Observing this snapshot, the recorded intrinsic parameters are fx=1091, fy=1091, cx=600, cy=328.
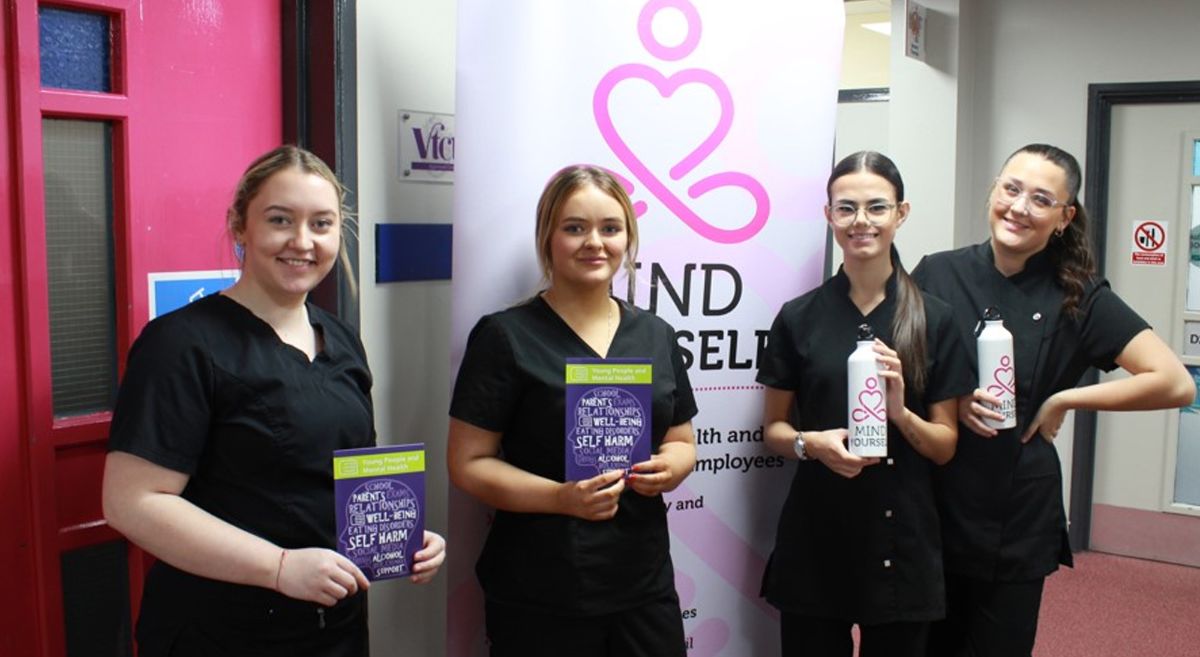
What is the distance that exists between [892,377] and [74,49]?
1519mm

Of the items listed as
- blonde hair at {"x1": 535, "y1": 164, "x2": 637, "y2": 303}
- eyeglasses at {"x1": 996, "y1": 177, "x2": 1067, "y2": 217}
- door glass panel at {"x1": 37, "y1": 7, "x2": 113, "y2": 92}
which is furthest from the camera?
eyeglasses at {"x1": 996, "y1": 177, "x2": 1067, "y2": 217}

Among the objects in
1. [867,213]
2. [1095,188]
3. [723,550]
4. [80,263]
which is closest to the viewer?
[80,263]

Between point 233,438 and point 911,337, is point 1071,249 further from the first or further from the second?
point 233,438

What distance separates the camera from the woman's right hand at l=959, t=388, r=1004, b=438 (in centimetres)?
215

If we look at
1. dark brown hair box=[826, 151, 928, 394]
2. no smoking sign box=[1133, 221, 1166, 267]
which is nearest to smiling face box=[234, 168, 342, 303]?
dark brown hair box=[826, 151, 928, 394]

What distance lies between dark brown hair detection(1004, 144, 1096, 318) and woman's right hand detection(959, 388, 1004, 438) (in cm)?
30

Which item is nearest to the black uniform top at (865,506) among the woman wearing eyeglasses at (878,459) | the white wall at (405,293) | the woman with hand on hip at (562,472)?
the woman wearing eyeglasses at (878,459)

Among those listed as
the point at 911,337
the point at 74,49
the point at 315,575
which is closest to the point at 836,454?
the point at 911,337

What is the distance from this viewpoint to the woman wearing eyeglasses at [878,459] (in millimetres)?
2164

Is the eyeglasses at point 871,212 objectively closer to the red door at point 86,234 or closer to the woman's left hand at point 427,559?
the woman's left hand at point 427,559

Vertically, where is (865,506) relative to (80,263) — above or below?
below

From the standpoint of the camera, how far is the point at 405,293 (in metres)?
2.26

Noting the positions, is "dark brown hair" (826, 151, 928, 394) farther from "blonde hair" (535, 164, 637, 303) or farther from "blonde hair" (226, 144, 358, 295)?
"blonde hair" (226, 144, 358, 295)

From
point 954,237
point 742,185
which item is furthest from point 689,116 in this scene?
point 954,237
